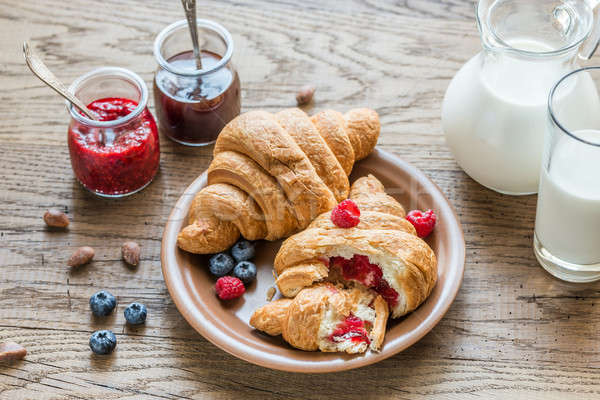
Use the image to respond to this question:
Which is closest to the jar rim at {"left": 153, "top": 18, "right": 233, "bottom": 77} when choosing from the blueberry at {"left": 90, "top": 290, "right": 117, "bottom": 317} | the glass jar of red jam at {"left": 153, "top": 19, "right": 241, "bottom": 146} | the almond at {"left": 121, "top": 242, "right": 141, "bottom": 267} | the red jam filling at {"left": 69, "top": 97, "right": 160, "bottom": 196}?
the glass jar of red jam at {"left": 153, "top": 19, "right": 241, "bottom": 146}

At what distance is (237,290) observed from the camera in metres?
1.71

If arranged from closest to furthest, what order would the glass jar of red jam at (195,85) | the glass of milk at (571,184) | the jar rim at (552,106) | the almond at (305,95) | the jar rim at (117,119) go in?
the jar rim at (552,106)
the glass of milk at (571,184)
the jar rim at (117,119)
the glass jar of red jam at (195,85)
the almond at (305,95)

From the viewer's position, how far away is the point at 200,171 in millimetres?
2033

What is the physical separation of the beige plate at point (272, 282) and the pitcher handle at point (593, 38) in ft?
1.47

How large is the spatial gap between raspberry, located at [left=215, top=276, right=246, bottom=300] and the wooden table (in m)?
0.11

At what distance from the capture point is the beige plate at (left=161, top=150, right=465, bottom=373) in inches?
61.9

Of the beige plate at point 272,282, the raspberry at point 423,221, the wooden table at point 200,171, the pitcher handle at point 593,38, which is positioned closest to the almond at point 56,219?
the wooden table at point 200,171

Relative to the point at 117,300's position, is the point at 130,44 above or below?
above

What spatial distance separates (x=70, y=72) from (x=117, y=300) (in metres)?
0.77

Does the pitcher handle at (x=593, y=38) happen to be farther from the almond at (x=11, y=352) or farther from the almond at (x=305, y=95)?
the almond at (x=11, y=352)

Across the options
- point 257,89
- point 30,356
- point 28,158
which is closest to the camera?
point 30,356

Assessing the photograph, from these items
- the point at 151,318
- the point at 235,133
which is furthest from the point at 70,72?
the point at 151,318

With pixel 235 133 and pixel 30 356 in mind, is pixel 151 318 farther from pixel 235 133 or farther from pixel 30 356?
pixel 235 133

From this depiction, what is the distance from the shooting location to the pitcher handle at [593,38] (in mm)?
1656
